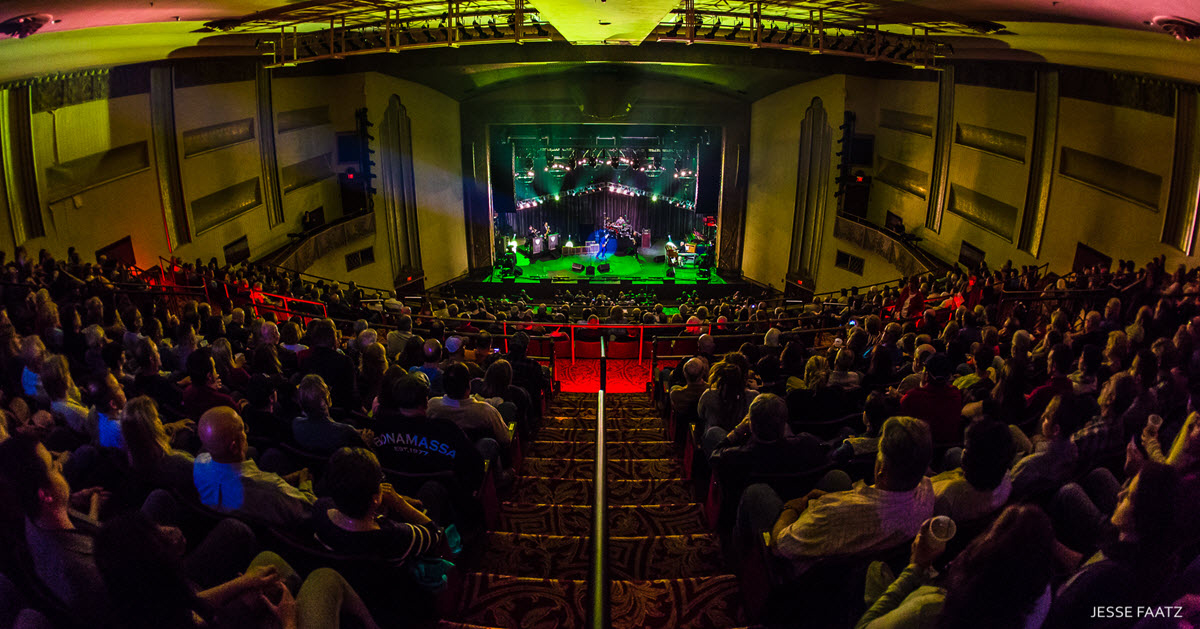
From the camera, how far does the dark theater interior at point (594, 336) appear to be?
2.11 meters

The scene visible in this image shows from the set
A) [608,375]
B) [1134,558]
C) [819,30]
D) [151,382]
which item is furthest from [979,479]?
[819,30]

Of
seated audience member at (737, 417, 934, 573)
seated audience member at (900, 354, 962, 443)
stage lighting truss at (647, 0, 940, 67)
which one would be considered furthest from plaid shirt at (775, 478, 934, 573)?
stage lighting truss at (647, 0, 940, 67)

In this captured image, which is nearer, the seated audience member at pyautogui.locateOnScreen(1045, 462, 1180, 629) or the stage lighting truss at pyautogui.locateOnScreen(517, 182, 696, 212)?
the seated audience member at pyautogui.locateOnScreen(1045, 462, 1180, 629)

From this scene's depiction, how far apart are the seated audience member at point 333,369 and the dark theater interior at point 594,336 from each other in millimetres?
36

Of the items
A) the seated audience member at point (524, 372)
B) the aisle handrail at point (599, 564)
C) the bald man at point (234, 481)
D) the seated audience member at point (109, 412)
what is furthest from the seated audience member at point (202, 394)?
the aisle handrail at point (599, 564)

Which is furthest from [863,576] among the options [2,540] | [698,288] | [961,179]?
[698,288]

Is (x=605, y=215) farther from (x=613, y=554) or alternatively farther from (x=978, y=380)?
(x=613, y=554)

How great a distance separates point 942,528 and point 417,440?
2175 millimetres

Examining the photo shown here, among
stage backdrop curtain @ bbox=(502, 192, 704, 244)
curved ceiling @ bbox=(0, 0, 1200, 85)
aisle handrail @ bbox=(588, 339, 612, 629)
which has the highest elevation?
curved ceiling @ bbox=(0, 0, 1200, 85)

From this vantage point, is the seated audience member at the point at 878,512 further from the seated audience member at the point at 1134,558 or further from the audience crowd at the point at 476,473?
the seated audience member at the point at 1134,558

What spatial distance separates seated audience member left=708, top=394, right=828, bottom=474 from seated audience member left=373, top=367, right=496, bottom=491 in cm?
128

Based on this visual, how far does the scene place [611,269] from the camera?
68.5ft

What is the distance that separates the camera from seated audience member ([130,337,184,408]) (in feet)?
12.7

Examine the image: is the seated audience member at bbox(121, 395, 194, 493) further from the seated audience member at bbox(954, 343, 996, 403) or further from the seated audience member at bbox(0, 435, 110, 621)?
the seated audience member at bbox(954, 343, 996, 403)
